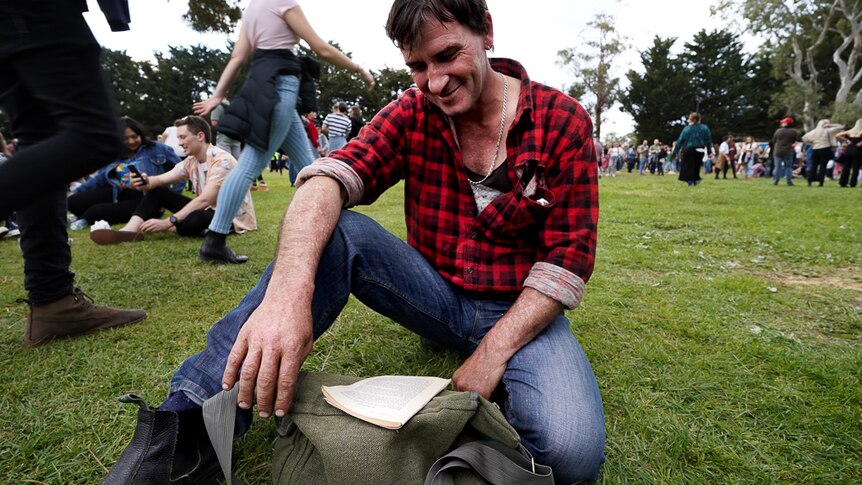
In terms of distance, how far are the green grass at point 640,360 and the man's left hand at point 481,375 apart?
1.39 feet

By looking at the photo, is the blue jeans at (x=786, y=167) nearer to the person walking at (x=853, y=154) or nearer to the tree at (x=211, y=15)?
the person walking at (x=853, y=154)

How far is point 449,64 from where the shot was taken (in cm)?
153

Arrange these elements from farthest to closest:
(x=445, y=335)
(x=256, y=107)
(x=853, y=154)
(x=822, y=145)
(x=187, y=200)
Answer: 1. (x=822, y=145)
2. (x=853, y=154)
3. (x=187, y=200)
4. (x=256, y=107)
5. (x=445, y=335)

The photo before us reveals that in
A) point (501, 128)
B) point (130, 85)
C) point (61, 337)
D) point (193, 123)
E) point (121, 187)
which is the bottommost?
point (61, 337)

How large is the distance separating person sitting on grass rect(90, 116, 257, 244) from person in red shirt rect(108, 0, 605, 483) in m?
3.59

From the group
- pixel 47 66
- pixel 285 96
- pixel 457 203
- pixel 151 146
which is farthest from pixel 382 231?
pixel 151 146

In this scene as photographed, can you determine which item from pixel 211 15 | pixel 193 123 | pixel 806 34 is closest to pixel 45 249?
pixel 193 123

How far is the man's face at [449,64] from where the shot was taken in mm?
1496

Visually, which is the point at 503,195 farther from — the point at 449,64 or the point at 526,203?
the point at 449,64

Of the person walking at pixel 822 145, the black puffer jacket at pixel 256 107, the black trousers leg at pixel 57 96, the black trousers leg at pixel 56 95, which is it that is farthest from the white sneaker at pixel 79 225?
the person walking at pixel 822 145

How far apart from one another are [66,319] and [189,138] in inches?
132

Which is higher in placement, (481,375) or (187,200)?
(187,200)

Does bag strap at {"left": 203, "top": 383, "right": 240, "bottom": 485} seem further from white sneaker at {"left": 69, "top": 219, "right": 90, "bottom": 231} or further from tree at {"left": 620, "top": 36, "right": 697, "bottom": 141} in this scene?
tree at {"left": 620, "top": 36, "right": 697, "bottom": 141}

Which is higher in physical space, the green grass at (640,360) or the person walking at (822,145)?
the person walking at (822,145)
